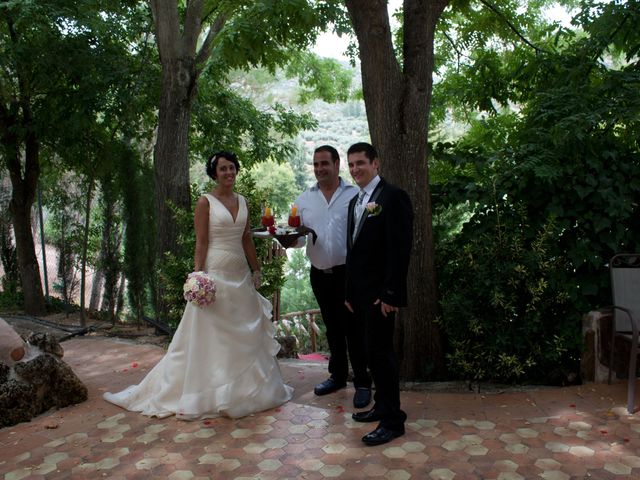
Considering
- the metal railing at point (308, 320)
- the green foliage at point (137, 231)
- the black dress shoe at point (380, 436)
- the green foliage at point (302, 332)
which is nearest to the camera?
the black dress shoe at point (380, 436)

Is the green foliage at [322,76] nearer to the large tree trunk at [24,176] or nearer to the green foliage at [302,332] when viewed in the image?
the green foliage at [302,332]

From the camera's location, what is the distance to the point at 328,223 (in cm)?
443

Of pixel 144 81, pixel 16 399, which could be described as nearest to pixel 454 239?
pixel 16 399

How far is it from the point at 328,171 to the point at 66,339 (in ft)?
15.9

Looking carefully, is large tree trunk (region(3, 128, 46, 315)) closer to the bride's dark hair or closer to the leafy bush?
the bride's dark hair

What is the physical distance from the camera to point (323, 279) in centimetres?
452

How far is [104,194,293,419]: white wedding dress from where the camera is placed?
432 cm

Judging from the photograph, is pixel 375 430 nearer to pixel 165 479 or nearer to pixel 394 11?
pixel 165 479

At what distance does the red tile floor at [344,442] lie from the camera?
338 cm

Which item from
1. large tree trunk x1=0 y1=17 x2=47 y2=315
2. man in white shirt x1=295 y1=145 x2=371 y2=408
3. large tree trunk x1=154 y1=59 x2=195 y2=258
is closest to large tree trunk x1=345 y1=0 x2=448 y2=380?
man in white shirt x1=295 y1=145 x2=371 y2=408

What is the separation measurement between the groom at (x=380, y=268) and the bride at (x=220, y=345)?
106cm

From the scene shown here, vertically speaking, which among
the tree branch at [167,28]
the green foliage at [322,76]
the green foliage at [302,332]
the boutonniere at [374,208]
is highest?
the green foliage at [322,76]

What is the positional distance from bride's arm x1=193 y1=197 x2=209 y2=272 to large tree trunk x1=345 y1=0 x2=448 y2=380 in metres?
1.58

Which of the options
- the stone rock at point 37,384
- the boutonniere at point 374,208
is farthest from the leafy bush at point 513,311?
the stone rock at point 37,384
